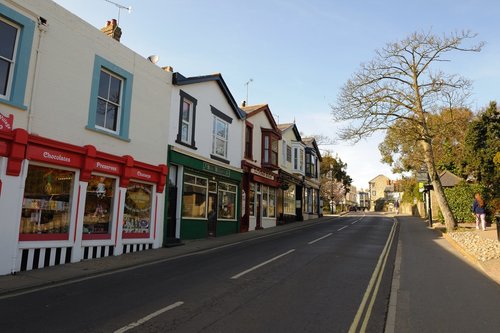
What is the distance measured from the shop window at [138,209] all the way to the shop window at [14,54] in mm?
5087

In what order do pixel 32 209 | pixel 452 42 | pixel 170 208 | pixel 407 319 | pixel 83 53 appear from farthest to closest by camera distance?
pixel 452 42, pixel 170 208, pixel 83 53, pixel 32 209, pixel 407 319

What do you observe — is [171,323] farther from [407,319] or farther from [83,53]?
[83,53]

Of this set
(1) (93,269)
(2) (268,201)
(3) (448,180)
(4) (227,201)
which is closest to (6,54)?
(1) (93,269)

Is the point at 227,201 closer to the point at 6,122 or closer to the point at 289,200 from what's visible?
the point at 289,200

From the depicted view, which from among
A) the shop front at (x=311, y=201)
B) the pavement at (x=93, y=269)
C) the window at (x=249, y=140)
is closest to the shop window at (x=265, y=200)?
the window at (x=249, y=140)

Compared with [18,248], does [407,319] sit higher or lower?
lower

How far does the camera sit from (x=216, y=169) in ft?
63.2

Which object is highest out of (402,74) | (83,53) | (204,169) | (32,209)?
(402,74)

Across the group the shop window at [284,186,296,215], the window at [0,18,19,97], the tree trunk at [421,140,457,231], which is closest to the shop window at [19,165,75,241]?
the window at [0,18,19,97]

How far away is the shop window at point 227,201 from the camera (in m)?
20.1

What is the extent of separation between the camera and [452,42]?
63.9ft

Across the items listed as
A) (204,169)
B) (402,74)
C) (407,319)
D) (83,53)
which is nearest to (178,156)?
(204,169)

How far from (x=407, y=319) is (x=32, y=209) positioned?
9.57m

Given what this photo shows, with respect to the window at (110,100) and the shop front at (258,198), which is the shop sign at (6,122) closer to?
the window at (110,100)
